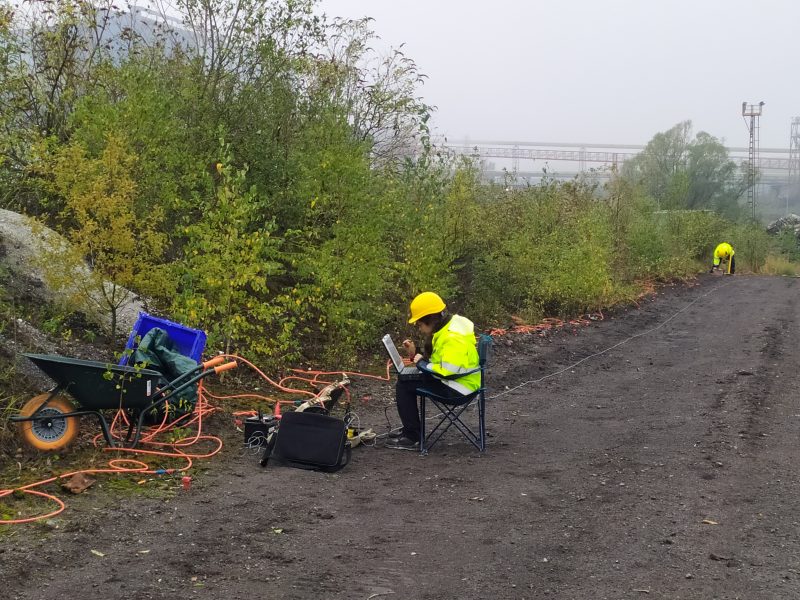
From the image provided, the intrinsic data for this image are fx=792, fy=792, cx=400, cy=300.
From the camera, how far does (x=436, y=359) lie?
6785 mm

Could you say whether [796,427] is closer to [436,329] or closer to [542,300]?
[436,329]

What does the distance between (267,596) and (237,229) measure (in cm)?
496

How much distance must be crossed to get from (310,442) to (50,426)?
192 centimetres

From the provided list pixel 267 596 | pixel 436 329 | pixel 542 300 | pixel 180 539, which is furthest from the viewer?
pixel 542 300

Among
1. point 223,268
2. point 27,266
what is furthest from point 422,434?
point 27,266

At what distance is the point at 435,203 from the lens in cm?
1309

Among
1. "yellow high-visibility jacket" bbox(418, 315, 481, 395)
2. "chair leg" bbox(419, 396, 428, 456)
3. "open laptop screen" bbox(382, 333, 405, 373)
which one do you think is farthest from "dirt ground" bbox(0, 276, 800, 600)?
"open laptop screen" bbox(382, 333, 405, 373)

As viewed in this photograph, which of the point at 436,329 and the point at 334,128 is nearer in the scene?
the point at 436,329

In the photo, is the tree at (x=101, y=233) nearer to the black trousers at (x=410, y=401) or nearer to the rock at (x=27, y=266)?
the rock at (x=27, y=266)

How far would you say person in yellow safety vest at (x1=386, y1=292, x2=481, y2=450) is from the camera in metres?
6.75

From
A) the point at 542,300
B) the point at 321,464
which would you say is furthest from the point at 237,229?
the point at 542,300

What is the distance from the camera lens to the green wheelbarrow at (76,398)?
222 inches

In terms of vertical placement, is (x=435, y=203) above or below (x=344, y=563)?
above

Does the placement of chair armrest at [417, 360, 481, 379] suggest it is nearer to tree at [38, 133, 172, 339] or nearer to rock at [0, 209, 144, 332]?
tree at [38, 133, 172, 339]
